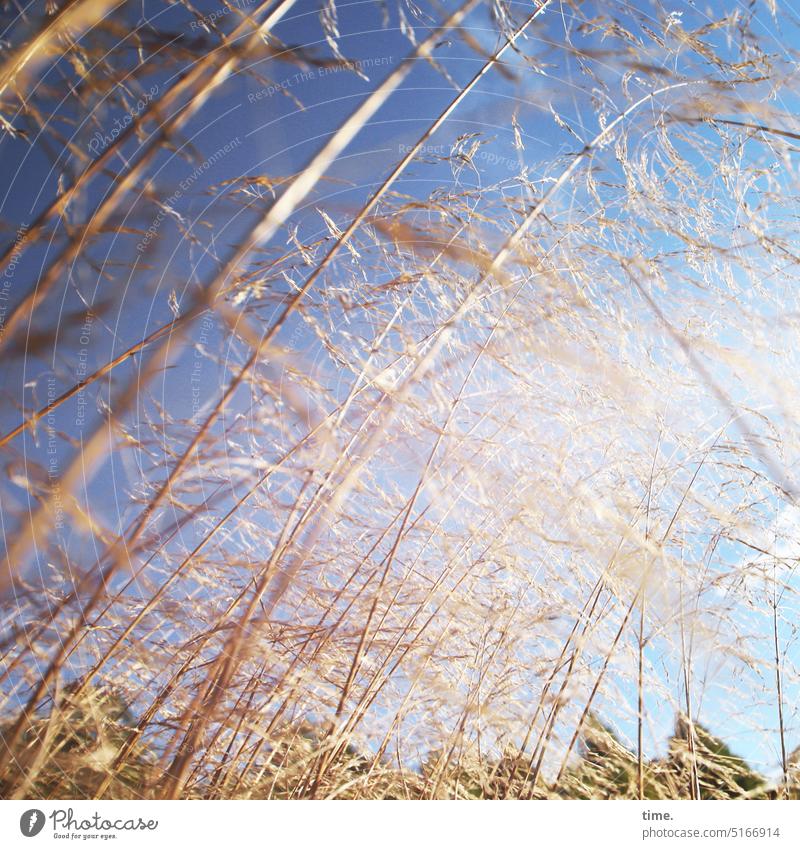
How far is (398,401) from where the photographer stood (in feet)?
3.68

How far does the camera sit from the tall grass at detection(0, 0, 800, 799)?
963mm

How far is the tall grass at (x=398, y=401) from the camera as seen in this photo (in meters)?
0.96

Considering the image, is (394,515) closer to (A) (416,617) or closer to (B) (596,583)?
(A) (416,617)
